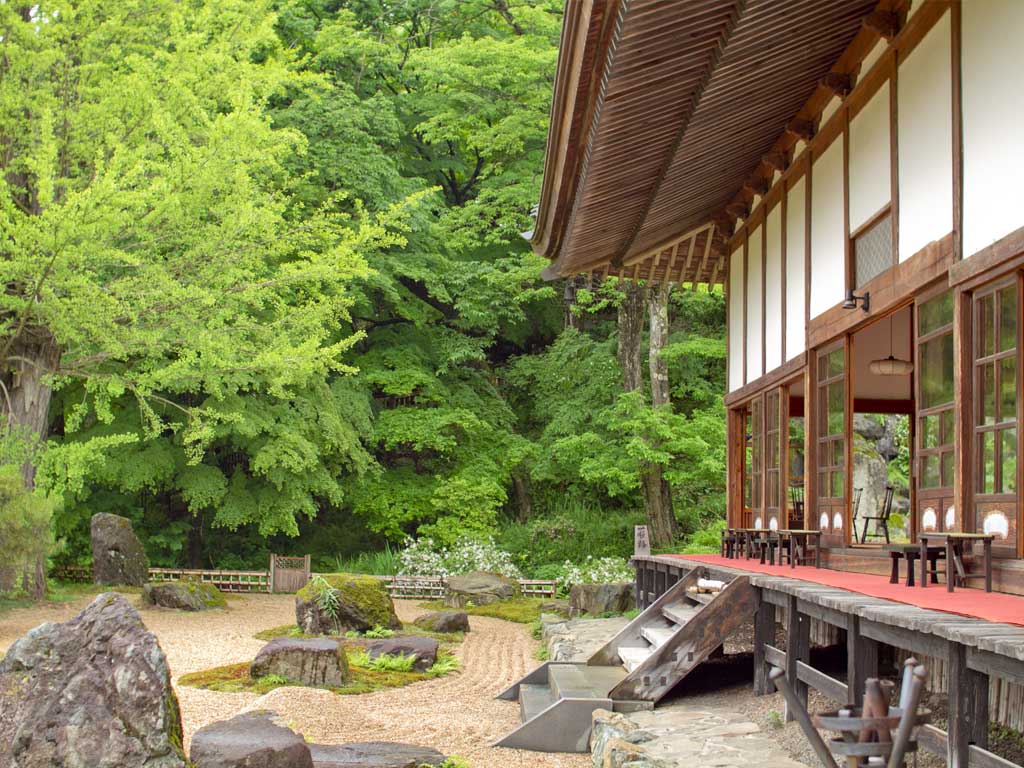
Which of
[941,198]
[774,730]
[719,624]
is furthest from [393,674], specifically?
[941,198]

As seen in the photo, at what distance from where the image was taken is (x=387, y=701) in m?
9.21

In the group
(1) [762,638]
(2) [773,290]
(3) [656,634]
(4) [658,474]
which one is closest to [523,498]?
(4) [658,474]

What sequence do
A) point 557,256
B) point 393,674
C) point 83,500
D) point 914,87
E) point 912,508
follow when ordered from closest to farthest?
point 914,87 < point 912,508 < point 393,674 < point 557,256 < point 83,500

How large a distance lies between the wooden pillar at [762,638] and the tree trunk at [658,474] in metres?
13.1

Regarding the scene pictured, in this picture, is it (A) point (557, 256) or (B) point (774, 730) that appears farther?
(A) point (557, 256)

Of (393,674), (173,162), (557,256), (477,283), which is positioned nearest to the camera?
(393,674)

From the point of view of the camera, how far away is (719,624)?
25.4ft

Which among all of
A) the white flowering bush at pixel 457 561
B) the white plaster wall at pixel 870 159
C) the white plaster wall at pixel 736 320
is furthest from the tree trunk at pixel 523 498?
the white plaster wall at pixel 870 159

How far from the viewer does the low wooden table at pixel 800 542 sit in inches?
376

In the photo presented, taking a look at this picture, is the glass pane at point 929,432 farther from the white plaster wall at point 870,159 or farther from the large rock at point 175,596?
the large rock at point 175,596

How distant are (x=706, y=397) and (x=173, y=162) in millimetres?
13162

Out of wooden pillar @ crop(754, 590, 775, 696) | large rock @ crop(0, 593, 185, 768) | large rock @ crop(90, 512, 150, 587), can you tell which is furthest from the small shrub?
large rock @ crop(0, 593, 185, 768)

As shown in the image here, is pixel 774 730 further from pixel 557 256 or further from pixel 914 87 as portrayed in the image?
pixel 557 256

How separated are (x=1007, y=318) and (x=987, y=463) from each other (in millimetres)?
899
